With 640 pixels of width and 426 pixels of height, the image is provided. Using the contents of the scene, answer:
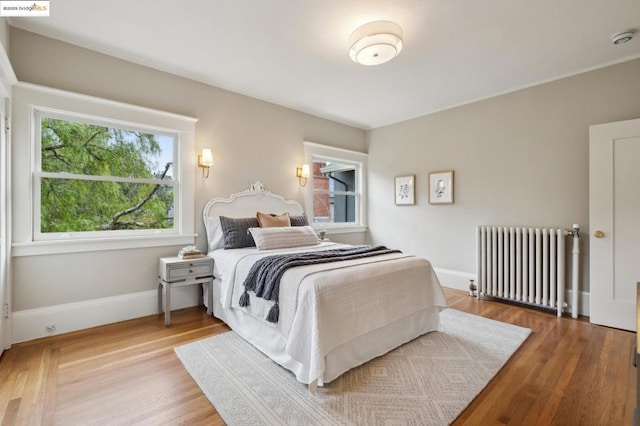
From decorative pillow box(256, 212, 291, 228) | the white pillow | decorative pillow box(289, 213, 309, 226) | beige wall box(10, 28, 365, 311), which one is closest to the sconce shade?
beige wall box(10, 28, 365, 311)

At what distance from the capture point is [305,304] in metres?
1.92

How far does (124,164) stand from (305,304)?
251 centimetres

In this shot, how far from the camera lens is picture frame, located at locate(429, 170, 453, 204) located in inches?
170

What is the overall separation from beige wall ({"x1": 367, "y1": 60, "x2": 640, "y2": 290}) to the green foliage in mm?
3512

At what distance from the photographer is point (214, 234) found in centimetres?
344

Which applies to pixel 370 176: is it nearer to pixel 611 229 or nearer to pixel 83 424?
pixel 611 229

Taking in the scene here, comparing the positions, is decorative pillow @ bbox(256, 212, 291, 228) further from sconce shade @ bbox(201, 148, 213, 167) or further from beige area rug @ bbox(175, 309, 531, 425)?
beige area rug @ bbox(175, 309, 531, 425)

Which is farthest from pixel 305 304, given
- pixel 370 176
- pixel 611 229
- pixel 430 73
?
pixel 370 176

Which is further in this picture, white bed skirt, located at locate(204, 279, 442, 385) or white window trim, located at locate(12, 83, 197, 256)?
white window trim, located at locate(12, 83, 197, 256)

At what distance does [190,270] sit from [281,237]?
0.97 metres

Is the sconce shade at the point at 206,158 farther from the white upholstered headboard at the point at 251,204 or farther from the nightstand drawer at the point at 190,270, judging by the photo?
→ the nightstand drawer at the point at 190,270

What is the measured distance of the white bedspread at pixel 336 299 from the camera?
6.16 feet

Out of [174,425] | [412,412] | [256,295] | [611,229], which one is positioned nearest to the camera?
[174,425]

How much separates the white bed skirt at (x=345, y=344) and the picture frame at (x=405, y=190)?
92.8 inches
